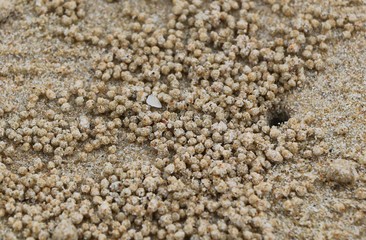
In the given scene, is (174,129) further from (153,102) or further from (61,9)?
(61,9)

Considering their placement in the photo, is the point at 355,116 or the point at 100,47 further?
the point at 100,47

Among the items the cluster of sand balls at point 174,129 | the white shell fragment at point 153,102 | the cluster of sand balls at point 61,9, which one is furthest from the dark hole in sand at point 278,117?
the cluster of sand balls at point 61,9

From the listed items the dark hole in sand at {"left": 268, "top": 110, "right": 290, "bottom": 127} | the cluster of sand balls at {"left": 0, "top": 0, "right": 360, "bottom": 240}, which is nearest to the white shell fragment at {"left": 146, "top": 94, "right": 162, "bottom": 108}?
the cluster of sand balls at {"left": 0, "top": 0, "right": 360, "bottom": 240}

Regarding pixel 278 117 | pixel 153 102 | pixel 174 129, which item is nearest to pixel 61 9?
pixel 153 102

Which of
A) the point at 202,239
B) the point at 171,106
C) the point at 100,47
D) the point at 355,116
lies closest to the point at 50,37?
the point at 100,47

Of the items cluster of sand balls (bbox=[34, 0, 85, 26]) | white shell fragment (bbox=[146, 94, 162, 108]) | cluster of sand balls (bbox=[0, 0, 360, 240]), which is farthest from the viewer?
cluster of sand balls (bbox=[34, 0, 85, 26])

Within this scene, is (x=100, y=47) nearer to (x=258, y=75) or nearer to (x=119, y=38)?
(x=119, y=38)

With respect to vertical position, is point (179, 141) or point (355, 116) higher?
point (355, 116)

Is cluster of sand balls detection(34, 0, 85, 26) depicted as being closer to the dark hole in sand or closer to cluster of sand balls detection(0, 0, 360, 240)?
cluster of sand balls detection(0, 0, 360, 240)

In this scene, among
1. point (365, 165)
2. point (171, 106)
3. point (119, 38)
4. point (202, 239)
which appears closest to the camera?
point (202, 239)
